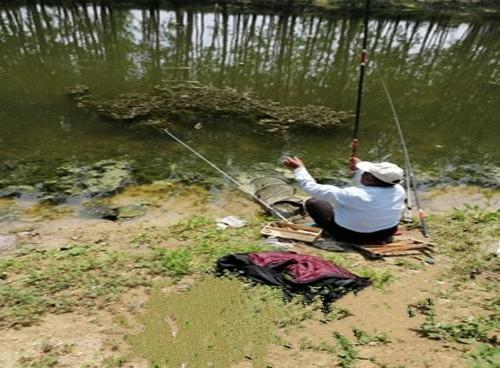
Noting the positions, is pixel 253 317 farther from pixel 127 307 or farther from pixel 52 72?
pixel 52 72

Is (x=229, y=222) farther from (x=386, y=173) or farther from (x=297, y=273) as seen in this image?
(x=386, y=173)

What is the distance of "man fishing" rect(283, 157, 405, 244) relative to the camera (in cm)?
520

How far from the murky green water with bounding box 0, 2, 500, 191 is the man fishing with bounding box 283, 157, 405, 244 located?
2697 millimetres

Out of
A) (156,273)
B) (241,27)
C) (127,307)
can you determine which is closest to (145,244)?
(156,273)

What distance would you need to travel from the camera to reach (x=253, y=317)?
394 centimetres

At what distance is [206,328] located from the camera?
→ 148 inches

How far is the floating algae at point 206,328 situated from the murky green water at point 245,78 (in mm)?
3722

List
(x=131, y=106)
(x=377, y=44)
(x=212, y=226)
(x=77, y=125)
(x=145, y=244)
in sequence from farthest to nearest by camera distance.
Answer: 1. (x=377, y=44)
2. (x=131, y=106)
3. (x=77, y=125)
4. (x=212, y=226)
5. (x=145, y=244)

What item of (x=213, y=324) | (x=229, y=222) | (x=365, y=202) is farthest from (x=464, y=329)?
(x=229, y=222)

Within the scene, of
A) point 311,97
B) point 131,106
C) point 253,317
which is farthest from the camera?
point 311,97

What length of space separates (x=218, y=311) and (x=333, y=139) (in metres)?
5.80

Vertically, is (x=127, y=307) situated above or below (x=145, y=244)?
above

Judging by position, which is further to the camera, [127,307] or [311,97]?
[311,97]

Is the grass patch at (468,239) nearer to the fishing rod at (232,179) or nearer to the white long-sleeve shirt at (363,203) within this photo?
the white long-sleeve shirt at (363,203)
